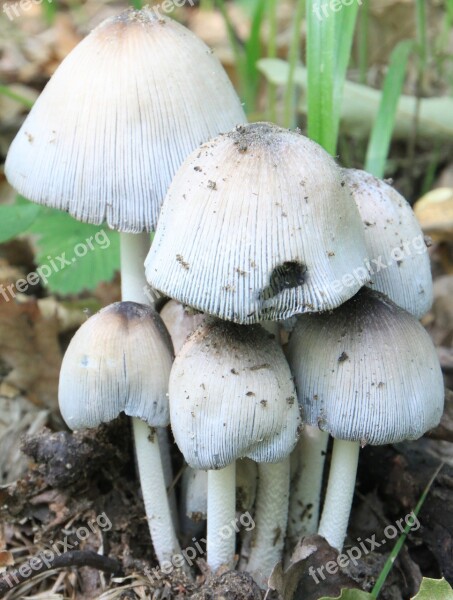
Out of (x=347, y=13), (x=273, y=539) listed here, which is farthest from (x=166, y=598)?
(x=347, y=13)

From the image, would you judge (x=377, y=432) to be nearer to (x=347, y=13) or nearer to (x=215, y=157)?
(x=215, y=157)

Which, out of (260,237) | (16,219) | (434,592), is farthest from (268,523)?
(16,219)

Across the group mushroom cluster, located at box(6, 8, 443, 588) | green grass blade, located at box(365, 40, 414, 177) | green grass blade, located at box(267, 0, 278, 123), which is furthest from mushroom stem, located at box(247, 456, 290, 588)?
green grass blade, located at box(267, 0, 278, 123)

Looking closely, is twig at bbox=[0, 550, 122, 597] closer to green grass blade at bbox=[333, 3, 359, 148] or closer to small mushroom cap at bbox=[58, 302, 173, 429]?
small mushroom cap at bbox=[58, 302, 173, 429]

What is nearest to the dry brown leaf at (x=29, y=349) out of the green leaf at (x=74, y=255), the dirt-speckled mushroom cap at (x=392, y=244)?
the green leaf at (x=74, y=255)

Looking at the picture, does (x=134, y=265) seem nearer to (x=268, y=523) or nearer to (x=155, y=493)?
(x=155, y=493)

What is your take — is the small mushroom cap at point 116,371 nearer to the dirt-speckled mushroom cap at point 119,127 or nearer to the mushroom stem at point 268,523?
the dirt-speckled mushroom cap at point 119,127
